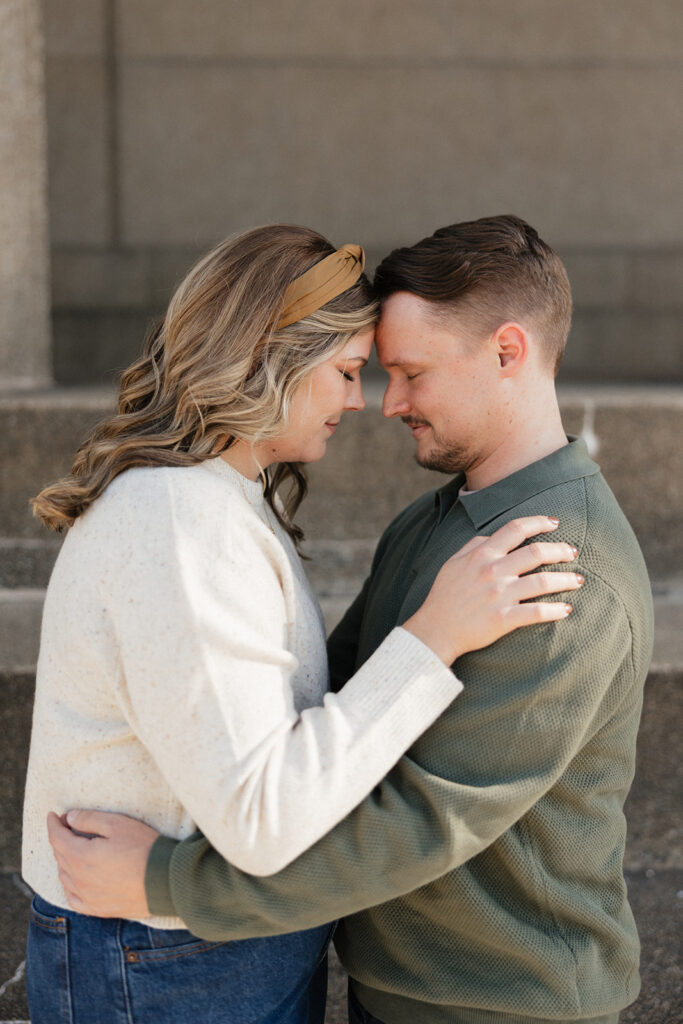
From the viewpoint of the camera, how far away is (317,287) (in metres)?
1.81

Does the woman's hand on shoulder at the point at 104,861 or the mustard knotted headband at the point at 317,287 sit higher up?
the mustard knotted headband at the point at 317,287

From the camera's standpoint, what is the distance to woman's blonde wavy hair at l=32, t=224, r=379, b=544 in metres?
1.71

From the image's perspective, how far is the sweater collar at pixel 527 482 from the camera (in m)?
1.82

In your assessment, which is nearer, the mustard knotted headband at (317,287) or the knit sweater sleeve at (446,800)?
the knit sweater sleeve at (446,800)

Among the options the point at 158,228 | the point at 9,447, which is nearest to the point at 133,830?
the point at 9,447

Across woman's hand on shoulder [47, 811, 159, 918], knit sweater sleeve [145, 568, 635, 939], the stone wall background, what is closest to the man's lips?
knit sweater sleeve [145, 568, 635, 939]

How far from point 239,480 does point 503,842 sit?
74 centimetres

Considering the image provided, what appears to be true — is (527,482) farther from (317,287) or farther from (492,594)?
(317,287)

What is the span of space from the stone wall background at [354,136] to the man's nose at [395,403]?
3.44m

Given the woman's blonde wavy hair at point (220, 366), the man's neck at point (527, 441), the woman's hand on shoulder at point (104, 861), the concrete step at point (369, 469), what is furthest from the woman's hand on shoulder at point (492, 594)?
the concrete step at point (369, 469)

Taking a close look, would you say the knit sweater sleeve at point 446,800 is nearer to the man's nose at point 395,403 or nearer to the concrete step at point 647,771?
the man's nose at point 395,403

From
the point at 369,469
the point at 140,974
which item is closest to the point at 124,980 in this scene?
the point at 140,974

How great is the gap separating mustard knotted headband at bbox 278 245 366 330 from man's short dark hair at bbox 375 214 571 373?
0.17 m

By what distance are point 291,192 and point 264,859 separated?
14.8 feet
